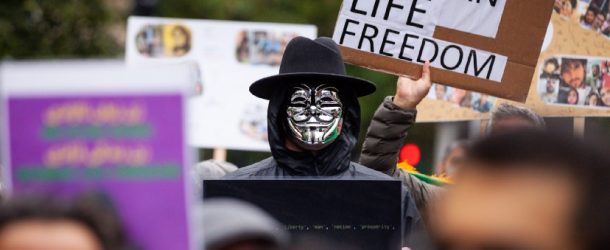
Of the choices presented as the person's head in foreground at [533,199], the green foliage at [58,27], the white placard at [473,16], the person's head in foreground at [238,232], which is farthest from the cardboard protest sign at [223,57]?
the green foliage at [58,27]

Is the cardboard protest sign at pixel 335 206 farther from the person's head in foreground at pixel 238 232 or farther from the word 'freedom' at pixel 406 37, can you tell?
the person's head in foreground at pixel 238 232

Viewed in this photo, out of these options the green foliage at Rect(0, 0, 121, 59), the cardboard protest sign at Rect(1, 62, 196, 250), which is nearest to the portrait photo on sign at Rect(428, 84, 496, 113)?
the cardboard protest sign at Rect(1, 62, 196, 250)

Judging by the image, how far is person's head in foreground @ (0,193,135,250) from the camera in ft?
6.32

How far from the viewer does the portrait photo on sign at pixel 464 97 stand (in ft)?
25.0

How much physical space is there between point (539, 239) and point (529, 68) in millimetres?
4210

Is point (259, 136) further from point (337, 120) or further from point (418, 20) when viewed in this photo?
point (337, 120)

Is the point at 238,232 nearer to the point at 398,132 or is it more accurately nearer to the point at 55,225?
the point at 55,225

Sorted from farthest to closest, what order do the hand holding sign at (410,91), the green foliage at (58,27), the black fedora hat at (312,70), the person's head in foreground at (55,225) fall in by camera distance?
the green foliage at (58,27) < the hand holding sign at (410,91) < the black fedora hat at (312,70) < the person's head in foreground at (55,225)

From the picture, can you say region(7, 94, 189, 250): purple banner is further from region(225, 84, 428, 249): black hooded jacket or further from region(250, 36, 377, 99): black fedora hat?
region(250, 36, 377, 99): black fedora hat

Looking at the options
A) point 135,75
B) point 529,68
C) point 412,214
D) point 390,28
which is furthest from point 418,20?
point 135,75

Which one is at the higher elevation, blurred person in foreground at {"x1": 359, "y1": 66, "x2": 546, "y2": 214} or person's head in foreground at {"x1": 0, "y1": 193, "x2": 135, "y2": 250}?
person's head in foreground at {"x1": 0, "y1": 193, "x2": 135, "y2": 250}

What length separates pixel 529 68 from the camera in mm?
5961

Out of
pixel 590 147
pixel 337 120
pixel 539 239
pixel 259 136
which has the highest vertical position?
pixel 590 147

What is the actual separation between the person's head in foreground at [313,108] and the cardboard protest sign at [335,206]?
676 millimetres
